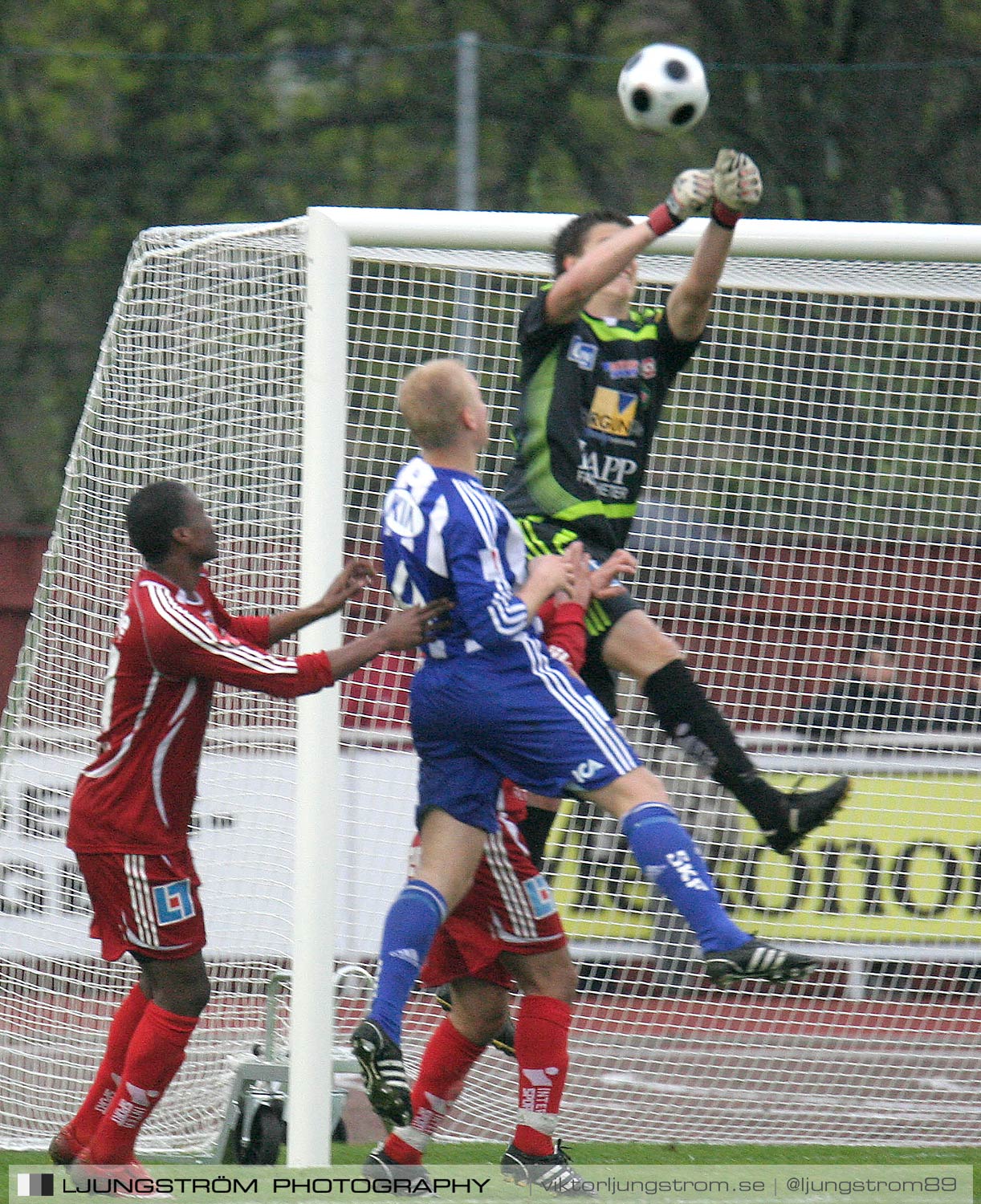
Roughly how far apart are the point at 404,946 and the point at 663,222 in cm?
185

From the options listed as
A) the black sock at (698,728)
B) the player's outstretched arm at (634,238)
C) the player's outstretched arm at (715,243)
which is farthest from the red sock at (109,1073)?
the player's outstretched arm at (715,243)

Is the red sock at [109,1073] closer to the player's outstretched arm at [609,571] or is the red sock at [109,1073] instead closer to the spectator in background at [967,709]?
the player's outstretched arm at [609,571]

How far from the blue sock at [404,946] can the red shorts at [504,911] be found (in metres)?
0.32

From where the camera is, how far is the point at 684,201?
173 inches

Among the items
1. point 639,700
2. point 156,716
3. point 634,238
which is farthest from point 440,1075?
point 639,700

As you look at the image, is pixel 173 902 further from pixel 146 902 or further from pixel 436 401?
pixel 436 401

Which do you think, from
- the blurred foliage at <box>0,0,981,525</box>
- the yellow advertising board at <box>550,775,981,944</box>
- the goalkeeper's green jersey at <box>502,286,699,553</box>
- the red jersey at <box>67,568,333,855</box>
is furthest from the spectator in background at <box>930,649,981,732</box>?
the blurred foliage at <box>0,0,981,525</box>

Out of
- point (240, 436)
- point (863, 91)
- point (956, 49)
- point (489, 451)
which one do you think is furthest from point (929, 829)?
point (956, 49)

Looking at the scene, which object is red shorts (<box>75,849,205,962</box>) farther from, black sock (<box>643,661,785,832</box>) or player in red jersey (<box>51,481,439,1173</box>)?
black sock (<box>643,661,785,832</box>)

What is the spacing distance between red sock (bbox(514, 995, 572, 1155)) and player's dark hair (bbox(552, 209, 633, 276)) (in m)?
1.96

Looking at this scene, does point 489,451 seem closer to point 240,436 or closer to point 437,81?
point 240,436

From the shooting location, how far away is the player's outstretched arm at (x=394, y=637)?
4352 mm

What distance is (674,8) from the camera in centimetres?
1147

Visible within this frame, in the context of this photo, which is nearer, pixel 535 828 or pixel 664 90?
pixel 664 90
